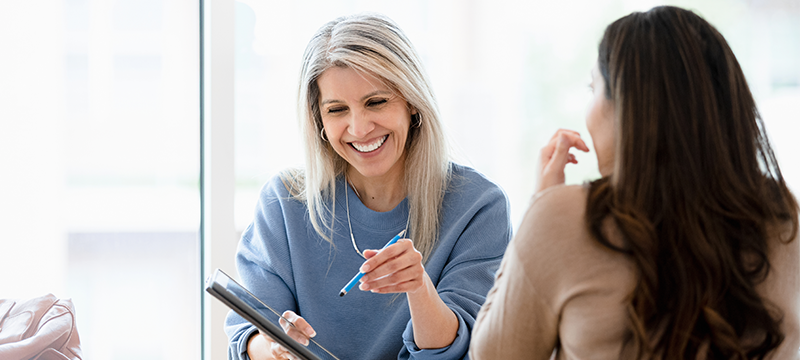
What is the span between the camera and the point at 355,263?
1.37 meters

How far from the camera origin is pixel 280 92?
1.86 meters

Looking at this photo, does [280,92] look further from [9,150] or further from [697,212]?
[697,212]

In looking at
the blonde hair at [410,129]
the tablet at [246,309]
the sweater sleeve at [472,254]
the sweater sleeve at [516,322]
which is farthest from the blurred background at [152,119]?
the sweater sleeve at [516,322]

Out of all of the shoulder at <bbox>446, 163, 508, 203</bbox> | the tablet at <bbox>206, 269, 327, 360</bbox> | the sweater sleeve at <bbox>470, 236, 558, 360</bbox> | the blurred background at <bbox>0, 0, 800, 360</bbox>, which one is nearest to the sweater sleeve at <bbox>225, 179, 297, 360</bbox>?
the blurred background at <bbox>0, 0, 800, 360</bbox>

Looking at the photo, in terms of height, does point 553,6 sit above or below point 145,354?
above

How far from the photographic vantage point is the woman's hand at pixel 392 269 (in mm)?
976

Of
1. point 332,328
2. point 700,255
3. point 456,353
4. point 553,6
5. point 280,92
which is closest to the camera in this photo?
point 700,255

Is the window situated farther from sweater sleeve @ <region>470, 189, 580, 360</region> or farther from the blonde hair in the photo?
sweater sleeve @ <region>470, 189, 580, 360</region>

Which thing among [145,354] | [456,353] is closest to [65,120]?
[145,354]

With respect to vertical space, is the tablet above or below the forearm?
above

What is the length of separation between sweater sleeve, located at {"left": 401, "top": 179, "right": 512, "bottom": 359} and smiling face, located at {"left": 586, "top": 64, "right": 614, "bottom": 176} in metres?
0.52

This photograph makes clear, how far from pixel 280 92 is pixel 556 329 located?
136 cm

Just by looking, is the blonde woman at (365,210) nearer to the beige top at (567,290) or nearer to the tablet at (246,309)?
the tablet at (246,309)

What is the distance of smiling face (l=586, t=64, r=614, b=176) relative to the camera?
76 cm
